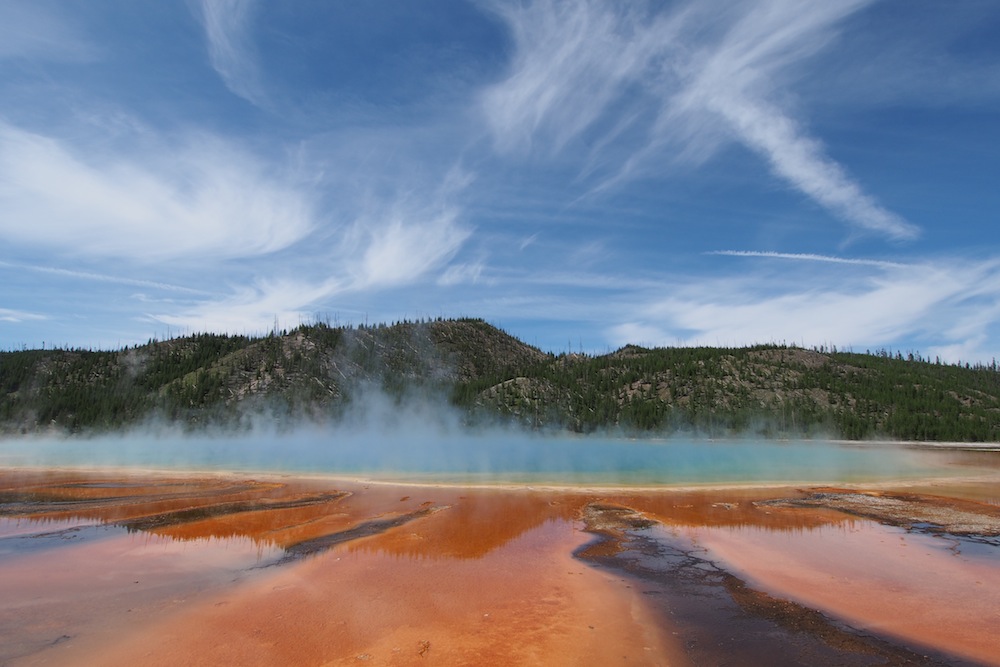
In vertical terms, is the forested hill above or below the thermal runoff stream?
above

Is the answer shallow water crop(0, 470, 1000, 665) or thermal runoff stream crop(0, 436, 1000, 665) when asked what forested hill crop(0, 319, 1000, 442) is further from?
shallow water crop(0, 470, 1000, 665)

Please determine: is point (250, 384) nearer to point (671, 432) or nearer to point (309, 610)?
point (671, 432)

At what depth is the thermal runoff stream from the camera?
7727 millimetres

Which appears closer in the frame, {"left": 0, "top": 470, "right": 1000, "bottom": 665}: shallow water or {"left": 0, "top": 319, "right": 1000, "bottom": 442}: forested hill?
{"left": 0, "top": 470, "right": 1000, "bottom": 665}: shallow water

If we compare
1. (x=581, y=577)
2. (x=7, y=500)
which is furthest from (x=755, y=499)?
(x=7, y=500)

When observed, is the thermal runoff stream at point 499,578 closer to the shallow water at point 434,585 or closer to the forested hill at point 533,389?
the shallow water at point 434,585

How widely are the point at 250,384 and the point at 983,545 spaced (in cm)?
12462

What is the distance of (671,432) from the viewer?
96250 millimetres

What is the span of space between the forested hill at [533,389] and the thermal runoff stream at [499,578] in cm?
8129

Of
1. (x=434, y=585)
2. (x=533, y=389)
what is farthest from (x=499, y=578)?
(x=533, y=389)

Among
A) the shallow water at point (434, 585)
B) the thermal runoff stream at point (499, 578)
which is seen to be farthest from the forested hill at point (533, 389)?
the shallow water at point (434, 585)

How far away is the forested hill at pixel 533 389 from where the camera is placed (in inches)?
3750

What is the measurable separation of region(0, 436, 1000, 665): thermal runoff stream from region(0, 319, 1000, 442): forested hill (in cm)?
8129

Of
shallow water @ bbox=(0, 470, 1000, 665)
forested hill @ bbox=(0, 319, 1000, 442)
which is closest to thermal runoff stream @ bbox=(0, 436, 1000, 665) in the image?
shallow water @ bbox=(0, 470, 1000, 665)
